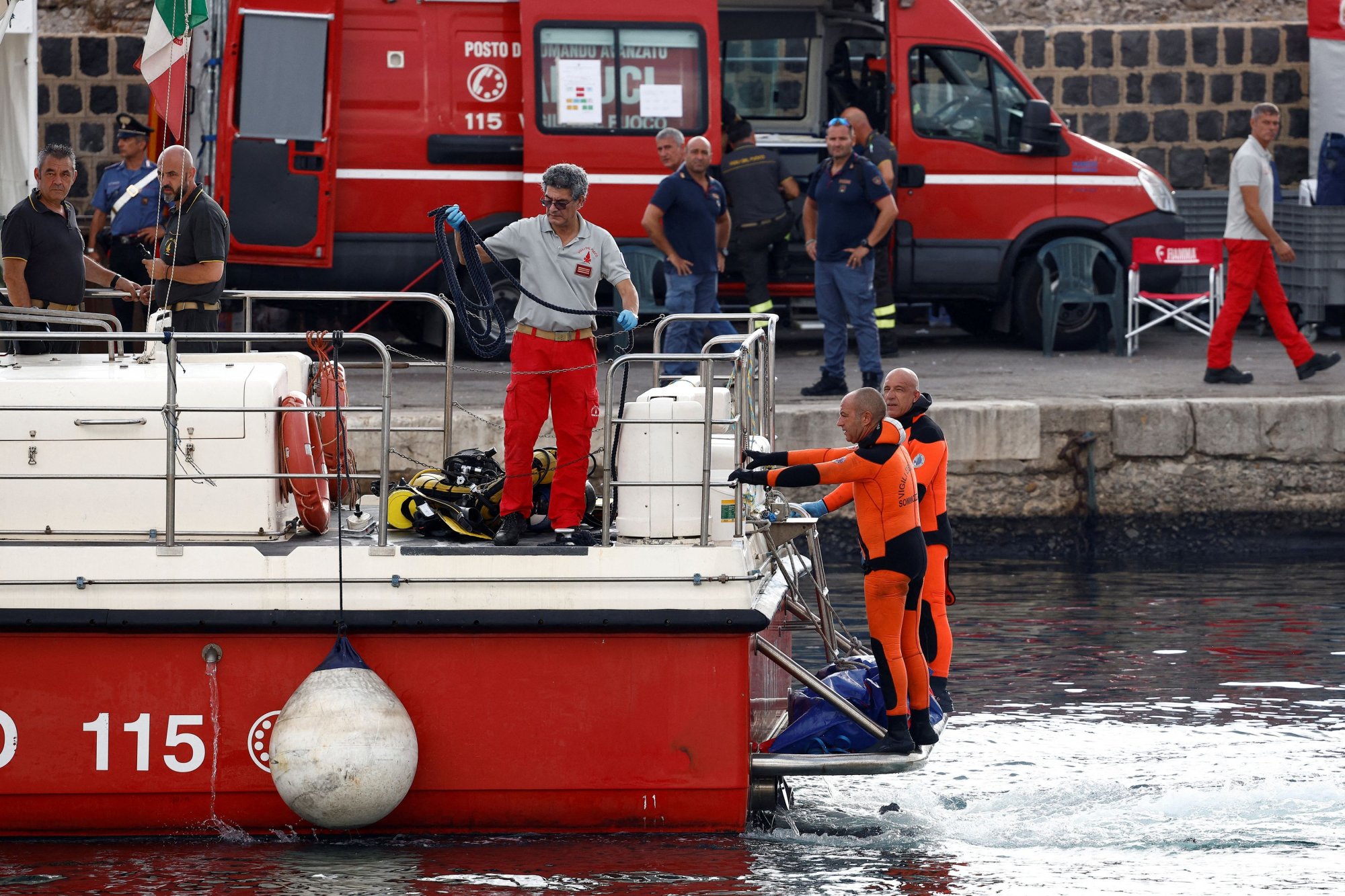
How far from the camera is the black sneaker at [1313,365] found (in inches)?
451

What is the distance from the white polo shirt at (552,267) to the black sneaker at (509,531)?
63 cm

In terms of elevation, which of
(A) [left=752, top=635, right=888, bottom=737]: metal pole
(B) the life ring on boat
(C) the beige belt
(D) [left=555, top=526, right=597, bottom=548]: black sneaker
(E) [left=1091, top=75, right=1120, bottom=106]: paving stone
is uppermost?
(E) [left=1091, top=75, right=1120, bottom=106]: paving stone

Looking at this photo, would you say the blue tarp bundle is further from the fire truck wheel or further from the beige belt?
the fire truck wheel

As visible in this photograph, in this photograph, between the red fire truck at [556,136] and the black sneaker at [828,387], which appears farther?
the red fire truck at [556,136]

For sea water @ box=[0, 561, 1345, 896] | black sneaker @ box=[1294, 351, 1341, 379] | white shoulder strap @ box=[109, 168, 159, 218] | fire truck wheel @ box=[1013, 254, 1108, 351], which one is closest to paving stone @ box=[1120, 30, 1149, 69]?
fire truck wheel @ box=[1013, 254, 1108, 351]

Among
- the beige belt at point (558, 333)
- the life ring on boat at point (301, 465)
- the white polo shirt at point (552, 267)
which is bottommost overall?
the life ring on boat at point (301, 465)

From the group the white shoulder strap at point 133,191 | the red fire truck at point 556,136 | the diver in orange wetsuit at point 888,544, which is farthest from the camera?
the red fire truck at point 556,136

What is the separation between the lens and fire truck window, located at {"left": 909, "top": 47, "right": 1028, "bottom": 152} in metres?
13.0

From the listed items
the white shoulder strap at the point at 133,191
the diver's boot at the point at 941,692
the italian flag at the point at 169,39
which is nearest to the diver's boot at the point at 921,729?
the diver's boot at the point at 941,692

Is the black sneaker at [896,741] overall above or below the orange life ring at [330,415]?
below

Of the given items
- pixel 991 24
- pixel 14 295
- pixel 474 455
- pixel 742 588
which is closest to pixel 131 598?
pixel 474 455

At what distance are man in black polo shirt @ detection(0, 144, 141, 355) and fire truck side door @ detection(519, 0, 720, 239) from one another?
4681mm

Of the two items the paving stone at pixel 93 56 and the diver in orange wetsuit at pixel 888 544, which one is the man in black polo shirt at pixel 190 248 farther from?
the paving stone at pixel 93 56

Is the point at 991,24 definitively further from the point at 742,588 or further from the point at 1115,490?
the point at 742,588
